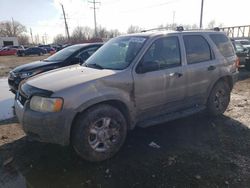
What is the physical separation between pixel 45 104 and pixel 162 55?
2130 mm

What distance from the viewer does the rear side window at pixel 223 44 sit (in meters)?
5.16

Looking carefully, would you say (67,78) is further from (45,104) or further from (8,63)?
(8,63)

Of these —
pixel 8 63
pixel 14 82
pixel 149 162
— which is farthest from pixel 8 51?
pixel 149 162

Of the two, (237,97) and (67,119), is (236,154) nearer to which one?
(67,119)

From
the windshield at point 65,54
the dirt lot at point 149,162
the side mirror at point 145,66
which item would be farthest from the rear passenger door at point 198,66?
the windshield at point 65,54

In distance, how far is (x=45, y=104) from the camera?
3.26 metres

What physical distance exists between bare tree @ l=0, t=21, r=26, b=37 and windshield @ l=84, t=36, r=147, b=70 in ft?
362

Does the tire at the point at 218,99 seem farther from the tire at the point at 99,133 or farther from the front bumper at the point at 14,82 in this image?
the front bumper at the point at 14,82

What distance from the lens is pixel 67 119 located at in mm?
3232

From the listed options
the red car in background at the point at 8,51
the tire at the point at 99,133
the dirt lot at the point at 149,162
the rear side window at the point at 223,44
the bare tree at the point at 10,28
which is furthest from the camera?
the bare tree at the point at 10,28

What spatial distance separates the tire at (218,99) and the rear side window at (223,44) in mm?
662

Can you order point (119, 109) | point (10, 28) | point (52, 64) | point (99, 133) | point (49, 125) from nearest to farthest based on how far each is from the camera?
point (49, 125) → point (99, 133) → point (119, 109) → point (52, 64) → point (10, 28)

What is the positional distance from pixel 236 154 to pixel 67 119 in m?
2.66

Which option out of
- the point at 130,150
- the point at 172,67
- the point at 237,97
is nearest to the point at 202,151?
the point at 130,150
